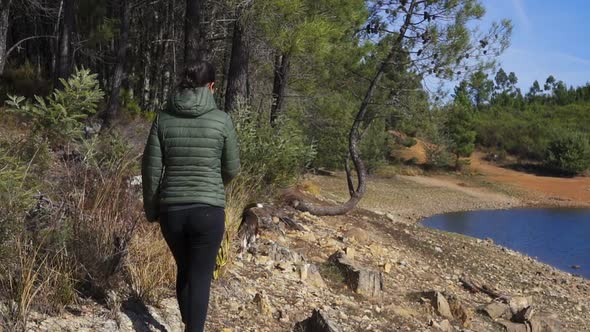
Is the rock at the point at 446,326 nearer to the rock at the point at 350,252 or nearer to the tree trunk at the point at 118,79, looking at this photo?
the rock at the point at 350,252

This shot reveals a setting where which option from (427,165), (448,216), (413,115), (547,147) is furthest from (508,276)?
(547,147)

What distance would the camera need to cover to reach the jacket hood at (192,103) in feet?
12.2

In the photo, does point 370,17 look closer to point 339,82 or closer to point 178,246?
point 339,82

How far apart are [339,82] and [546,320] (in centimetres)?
690

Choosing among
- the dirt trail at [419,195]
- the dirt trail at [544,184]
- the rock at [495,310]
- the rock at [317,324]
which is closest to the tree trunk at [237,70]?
the rock at [495,310]

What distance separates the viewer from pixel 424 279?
815cm

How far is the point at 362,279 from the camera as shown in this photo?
6.56 meters

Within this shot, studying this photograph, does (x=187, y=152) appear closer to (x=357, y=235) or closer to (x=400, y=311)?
(x=400, y=311)

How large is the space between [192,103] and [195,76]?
163 millimetres

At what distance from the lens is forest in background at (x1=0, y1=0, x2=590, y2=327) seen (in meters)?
Result: 4.37

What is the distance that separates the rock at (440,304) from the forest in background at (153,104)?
2208 mm

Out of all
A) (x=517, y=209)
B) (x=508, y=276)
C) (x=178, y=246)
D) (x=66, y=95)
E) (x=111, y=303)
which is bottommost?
(x=517, y=209)

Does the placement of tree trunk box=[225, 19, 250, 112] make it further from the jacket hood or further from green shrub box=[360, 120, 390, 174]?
green shrub box=[360, 120, 390, 174]

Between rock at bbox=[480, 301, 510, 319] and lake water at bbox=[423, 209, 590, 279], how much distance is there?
10.8 meters
